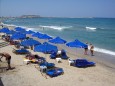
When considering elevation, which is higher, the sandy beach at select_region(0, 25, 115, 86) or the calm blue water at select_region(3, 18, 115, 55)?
the sandy beach at select_region(0, 25, 115, 86)

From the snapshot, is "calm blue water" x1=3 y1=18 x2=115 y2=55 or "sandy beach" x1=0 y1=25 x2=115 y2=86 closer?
"sandy beach" x1=0 y1=25 x2=115 y2=86

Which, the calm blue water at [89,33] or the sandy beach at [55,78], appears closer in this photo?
the sandy beach at [55,78]

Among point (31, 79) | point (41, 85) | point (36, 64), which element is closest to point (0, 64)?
point (36, 64)

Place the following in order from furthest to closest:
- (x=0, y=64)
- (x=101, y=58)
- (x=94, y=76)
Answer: (x=101, y=58)
(x=0, y=64)
(x=94, y=76)

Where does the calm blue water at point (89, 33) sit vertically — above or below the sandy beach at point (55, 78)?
below

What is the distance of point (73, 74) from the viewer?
1391 cm

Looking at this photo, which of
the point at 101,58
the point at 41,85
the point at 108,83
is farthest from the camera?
the point at 101,58

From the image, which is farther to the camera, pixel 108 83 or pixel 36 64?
pixel 36 64

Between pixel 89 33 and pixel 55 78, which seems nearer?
pixel 55 78

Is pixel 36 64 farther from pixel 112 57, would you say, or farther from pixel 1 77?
pixel 112 57

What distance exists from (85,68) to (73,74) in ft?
7.20

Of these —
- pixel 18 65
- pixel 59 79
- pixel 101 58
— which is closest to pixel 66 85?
pixel 59 79

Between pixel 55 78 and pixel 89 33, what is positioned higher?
pixel 55 78

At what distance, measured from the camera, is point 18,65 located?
51.2 feet
